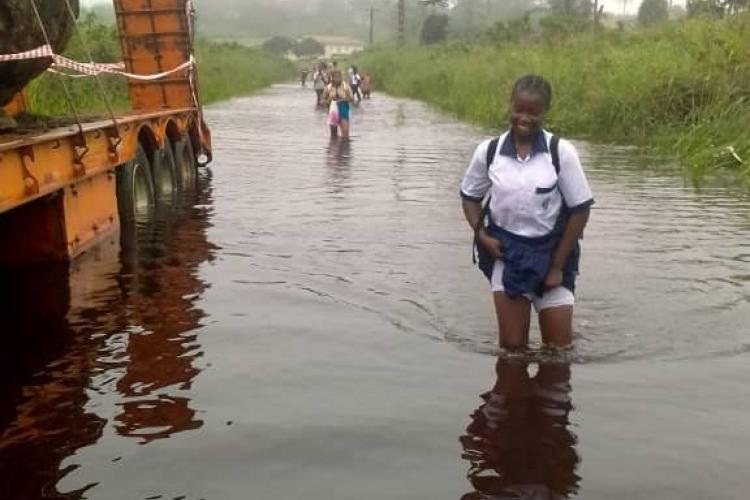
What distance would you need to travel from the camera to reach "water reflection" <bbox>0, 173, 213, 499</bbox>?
4.25 metres

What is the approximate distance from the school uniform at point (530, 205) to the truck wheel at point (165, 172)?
635 cm

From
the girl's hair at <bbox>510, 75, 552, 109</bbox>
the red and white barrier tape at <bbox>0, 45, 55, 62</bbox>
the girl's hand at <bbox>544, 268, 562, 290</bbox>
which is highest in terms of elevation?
the red and white barrier tape at <bbox>0, 45, 55, 62</bbox>

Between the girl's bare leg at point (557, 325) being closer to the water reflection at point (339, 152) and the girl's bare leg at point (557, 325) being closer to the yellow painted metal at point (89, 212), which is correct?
the yellow painted metal at point (89, 212)

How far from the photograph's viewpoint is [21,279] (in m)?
6.92

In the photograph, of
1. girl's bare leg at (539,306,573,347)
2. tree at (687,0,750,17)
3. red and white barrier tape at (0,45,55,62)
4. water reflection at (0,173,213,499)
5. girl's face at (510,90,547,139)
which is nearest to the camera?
water reflection at (0,173,213,499)

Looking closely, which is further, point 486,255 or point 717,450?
point 486,255

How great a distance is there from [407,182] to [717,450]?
30.6 ft

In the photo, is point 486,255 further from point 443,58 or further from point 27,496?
point 443,58

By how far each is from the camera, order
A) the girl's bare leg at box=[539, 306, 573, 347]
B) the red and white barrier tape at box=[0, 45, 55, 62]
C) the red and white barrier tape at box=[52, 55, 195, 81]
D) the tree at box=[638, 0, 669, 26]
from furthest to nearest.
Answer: the tree at box=[638, 0, 669, 26]
the red and white barrier tape at box=[52, 55, 195, 81]
the red and white barrier tape at box=[0, 45, 55, 62]
the girl's bare leg at box=[539, 306, 573, 347]

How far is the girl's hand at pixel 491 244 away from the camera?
197 inches

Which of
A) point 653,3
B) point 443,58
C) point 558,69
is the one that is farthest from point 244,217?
point 653,3

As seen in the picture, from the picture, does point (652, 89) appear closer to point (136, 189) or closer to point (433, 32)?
point (136, 189)

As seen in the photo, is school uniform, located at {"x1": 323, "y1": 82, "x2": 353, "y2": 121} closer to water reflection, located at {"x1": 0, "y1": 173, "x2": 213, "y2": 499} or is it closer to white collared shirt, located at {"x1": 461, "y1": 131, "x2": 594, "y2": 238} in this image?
water reflection, located at {"x1": 0, "y1": 173, "x2": 213, "y2": 499}

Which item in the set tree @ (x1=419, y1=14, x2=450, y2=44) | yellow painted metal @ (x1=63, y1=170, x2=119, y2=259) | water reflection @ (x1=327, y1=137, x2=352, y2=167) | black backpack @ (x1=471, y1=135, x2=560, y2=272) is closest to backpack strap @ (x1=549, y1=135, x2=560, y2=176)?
black backpack @ (x1=471, y1=135, x2=560, y2=272)
